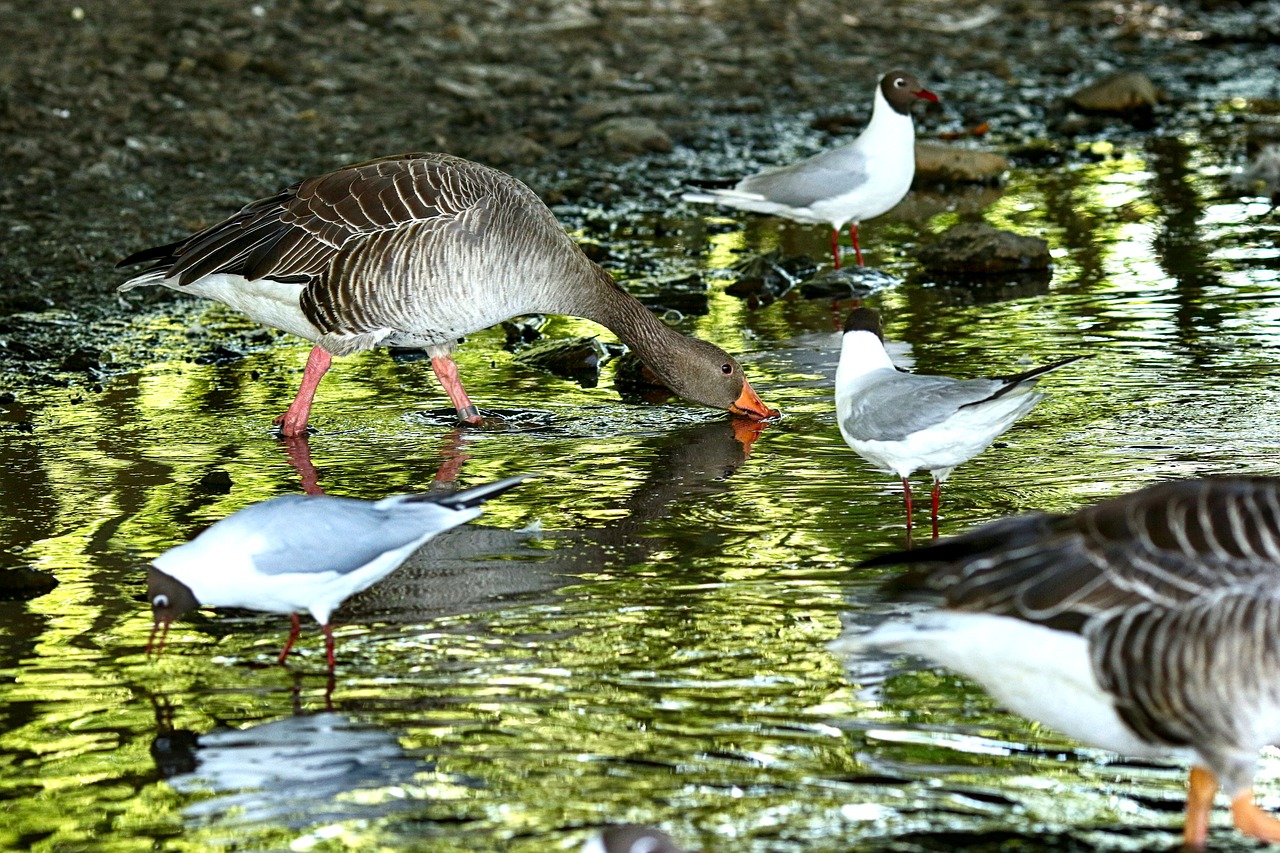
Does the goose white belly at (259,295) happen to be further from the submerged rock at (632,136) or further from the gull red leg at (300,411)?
the submerged rock at (632,136)

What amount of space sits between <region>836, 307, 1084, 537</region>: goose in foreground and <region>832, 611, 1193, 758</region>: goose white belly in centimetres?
195

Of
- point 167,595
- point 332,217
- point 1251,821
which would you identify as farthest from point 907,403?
point 332,217

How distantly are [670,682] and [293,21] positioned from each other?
47.8ft

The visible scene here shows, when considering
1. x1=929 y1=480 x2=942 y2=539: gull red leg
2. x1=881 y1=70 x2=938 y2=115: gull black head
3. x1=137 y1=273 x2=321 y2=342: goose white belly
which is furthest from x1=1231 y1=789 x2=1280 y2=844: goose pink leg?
x1=881 y1=70 x2=938 y2=115: gull black head

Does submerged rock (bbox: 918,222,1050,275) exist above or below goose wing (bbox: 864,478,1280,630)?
above

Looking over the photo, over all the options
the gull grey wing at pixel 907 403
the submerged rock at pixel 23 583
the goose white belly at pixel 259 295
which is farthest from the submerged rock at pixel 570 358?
the submerged rock at pixel 23 583

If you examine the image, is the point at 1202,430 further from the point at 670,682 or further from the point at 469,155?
the point at 469,155

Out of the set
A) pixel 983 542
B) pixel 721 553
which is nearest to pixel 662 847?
pixel 983 542

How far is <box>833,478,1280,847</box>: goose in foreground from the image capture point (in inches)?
171

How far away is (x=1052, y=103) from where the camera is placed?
18.6 metres

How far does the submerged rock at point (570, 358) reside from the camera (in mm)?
10484

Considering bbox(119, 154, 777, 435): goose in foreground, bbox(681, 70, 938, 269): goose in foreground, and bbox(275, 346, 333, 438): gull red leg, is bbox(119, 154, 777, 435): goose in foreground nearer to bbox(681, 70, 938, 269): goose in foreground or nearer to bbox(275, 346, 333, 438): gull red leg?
bbox(275, 346, 333, 438): gull red leg

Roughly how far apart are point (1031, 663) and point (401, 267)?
531 cm

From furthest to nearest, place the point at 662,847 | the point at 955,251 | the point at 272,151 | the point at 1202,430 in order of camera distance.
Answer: the point at 272,151 < the point at 955,251 < the point at 1202,430 < the point at 662,847
